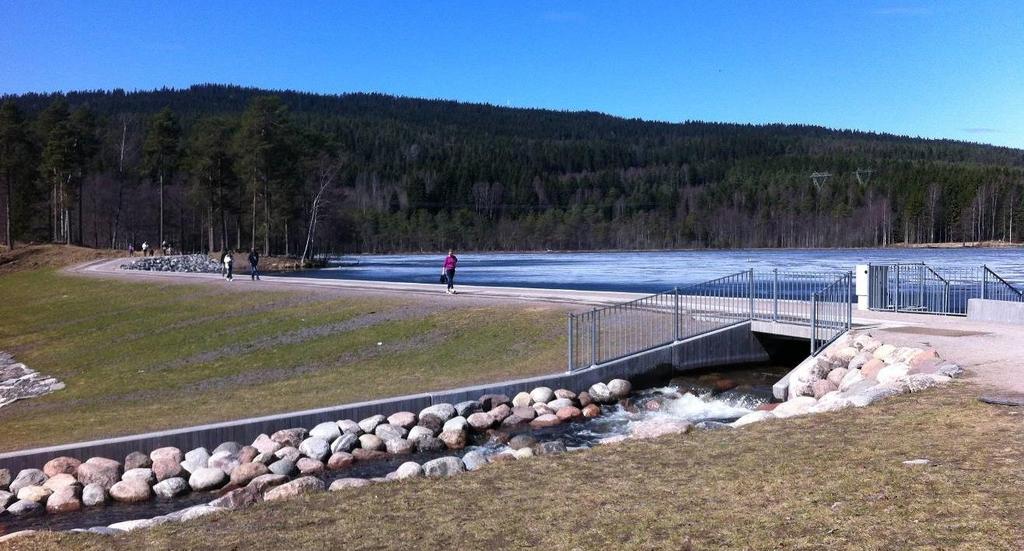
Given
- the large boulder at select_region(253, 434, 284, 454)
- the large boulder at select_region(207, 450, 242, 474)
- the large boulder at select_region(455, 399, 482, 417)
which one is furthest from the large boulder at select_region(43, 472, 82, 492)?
the large boulder at select_region(455, 399, 482, 417)

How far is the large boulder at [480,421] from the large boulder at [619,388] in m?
3.18

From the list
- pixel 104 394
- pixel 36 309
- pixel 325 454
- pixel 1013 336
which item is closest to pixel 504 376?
pixel 325 454

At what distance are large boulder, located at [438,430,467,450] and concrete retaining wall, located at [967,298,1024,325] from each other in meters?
13.9

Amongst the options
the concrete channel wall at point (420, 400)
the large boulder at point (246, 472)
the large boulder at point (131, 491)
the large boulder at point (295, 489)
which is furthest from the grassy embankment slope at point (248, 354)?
the large boulder at point (295, 489)

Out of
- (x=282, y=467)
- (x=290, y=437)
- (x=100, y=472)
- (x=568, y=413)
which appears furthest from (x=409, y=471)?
(x=568, y=413)

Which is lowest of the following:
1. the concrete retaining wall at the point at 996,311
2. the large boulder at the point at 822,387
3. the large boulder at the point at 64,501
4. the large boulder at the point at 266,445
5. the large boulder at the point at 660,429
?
the large boulder at the point at 64,501

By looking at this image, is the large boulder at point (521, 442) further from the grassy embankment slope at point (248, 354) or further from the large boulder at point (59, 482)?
the large boulder at point (59, 482)

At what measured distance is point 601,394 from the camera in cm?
1641

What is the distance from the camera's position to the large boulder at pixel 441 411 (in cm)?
1416

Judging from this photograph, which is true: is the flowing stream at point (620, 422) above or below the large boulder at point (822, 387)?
below

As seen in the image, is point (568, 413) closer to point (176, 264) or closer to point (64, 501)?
point (64, 501)

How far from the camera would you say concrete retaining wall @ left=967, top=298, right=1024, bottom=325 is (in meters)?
19.8

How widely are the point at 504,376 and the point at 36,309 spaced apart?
30583 mm

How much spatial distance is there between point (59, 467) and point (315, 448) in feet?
11.5
